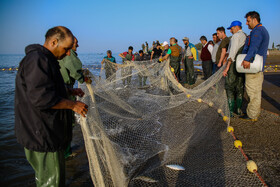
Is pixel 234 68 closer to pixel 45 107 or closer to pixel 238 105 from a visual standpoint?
pixel 238 105

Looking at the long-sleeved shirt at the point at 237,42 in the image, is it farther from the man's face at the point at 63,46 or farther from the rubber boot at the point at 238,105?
the man's face at the point at 63,46

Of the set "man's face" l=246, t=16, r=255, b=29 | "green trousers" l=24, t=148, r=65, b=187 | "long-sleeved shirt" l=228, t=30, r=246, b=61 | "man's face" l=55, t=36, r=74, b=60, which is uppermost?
"man's face" l=246, t=16, r=255, b=29

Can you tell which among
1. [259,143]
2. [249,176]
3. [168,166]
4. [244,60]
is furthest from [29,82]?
[244,60]

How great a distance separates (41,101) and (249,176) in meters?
2.63

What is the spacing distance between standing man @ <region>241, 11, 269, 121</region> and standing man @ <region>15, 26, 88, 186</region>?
12.1 ft

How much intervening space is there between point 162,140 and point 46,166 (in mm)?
2261

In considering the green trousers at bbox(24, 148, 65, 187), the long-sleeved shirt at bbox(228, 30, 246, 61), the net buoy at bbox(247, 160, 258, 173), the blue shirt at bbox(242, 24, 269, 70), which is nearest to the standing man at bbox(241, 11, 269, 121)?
the blue shirt at bbox(242, 24, 269, 70)

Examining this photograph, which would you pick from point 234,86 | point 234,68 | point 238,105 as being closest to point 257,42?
point 234,68

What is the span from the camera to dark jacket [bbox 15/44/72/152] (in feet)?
4.87

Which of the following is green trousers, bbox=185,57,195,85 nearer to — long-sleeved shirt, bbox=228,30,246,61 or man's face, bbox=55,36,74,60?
long-sleeved shirt, bbox=228,30,246,61

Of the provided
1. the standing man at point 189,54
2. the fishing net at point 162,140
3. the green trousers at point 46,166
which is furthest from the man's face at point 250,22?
the standing man at point 189,54

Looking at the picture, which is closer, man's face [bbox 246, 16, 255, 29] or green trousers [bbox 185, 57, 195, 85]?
man's face [bbox 246, 16, 255, 29]

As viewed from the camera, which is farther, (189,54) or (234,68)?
(189,54)

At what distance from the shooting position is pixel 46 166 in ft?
5.63
